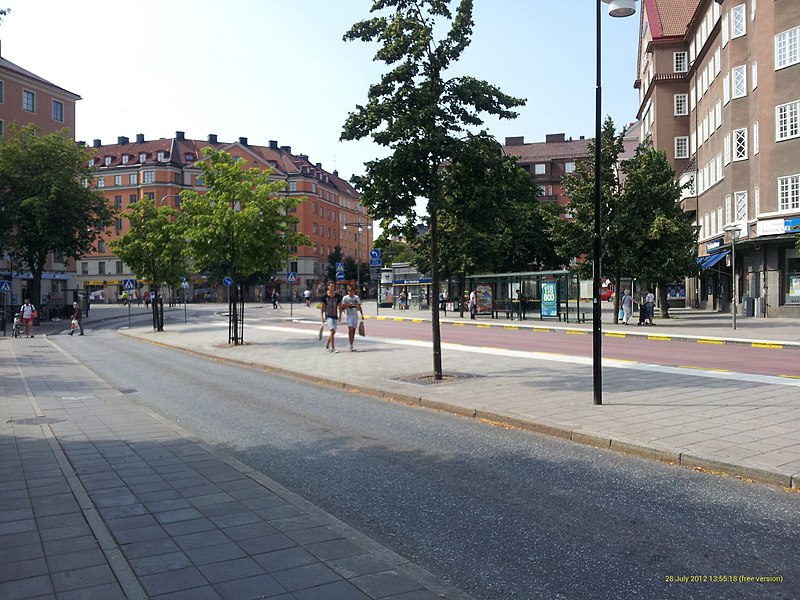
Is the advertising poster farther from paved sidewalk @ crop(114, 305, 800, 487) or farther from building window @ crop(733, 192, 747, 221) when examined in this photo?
paved sidewalk @ crop(114, 305, 800, 487)

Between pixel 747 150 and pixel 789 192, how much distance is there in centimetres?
479

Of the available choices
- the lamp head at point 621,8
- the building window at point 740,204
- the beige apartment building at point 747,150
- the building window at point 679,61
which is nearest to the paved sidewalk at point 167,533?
the lamp head at point 621,8

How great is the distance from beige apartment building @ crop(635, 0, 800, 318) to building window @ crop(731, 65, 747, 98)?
49 mm

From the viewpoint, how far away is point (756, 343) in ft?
69.9

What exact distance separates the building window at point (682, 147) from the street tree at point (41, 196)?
40.2 metres

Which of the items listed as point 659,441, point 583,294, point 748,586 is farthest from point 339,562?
point 583,294

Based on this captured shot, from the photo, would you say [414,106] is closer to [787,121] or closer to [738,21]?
[787,121]

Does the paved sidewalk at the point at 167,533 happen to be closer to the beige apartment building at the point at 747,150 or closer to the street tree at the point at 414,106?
the street tree at the point at 414,106

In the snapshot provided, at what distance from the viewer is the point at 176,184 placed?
97.4m

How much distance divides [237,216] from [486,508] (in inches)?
737

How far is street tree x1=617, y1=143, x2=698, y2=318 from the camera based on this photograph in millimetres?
32625

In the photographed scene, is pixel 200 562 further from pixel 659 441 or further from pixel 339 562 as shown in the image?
pixel 659 441

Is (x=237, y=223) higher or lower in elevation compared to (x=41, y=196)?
lower

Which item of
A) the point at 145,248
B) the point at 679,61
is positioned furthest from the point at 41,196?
the point at 679,61
